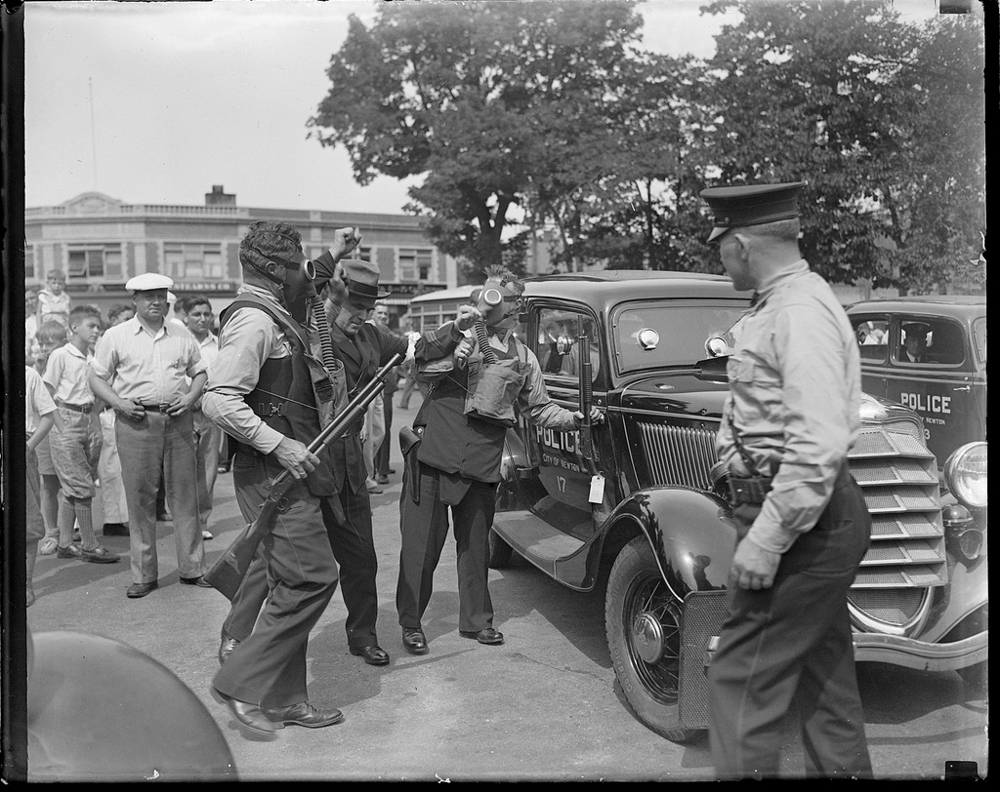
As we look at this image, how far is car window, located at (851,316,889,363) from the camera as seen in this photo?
26.6ft

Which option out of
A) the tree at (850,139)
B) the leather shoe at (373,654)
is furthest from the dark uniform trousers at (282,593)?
the tree at (850,139)

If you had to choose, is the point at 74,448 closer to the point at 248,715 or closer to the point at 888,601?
the point at 248,715

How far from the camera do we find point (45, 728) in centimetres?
247

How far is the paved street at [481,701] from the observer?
343 centimetres

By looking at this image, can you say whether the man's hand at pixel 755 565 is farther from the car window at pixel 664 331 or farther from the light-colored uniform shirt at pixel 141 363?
the light-colored uniform shirt at pixel 141 363

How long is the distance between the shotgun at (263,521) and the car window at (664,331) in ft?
5.50

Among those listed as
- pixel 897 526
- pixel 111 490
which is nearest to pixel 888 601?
pixel 897 526

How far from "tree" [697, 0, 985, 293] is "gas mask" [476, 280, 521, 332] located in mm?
6414

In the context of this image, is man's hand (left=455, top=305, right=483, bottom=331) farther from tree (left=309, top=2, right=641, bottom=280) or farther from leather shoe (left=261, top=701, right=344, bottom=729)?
tree (left=309, top=2, right=641, bottom=280)

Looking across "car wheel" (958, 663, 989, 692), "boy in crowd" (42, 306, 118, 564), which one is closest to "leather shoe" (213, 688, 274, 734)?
"car wheel" (958, 663, 989, 692)

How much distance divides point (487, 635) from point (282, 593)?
148 centimetres

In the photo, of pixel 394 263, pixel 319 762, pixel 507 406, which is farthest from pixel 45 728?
pixel 394 263

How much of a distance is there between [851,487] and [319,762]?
2244mm

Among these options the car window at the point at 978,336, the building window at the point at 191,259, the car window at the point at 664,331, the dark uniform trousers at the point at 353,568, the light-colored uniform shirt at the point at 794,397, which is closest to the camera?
the light-colored uniform shirt at the point at 794,397
